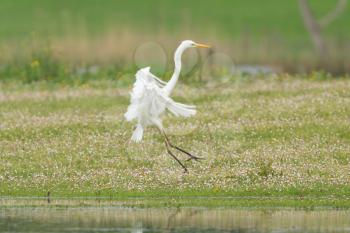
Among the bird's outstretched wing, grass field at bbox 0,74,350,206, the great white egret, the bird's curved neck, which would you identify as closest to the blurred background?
grass field at bbox 0,74,350,206

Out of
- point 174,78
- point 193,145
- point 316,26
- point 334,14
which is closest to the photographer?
point 174,78

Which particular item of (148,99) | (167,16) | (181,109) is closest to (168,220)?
(148,99)

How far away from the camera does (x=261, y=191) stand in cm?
1934

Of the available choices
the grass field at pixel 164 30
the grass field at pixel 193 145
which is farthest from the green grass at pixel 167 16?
the grass field at pixel 193 145

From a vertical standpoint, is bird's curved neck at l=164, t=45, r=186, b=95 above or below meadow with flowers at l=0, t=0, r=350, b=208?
above

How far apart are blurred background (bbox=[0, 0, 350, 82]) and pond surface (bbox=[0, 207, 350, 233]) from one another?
15.2 meters

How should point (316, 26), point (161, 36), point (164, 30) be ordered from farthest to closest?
point (164, 30) < point (316, 26) < point (161, 36)

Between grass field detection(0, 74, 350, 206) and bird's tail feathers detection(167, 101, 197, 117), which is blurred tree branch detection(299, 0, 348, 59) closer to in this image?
grass field detection(0, 74, 350, 206)

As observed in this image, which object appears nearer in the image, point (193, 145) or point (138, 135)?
point (138, 135)

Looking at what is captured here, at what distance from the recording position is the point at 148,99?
20.8 meters

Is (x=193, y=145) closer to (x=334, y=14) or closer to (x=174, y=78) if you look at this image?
(x=174, y=78)

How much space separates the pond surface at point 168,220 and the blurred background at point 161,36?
15230 millimetres

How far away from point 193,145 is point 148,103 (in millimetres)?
2389

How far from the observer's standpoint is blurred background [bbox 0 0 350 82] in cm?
3528
